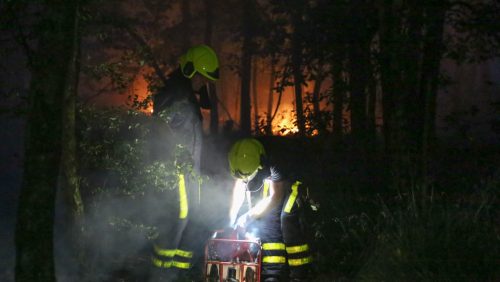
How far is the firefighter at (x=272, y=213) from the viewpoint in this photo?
6359 millimetres

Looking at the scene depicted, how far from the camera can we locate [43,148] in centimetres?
478

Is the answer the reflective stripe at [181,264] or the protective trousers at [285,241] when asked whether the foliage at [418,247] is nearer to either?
the protective trousers at [285,241]

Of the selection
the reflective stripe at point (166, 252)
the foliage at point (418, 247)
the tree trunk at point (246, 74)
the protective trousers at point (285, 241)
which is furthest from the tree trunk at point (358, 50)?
the tree trunk at point (246, 74)

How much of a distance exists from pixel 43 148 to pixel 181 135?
242 cm

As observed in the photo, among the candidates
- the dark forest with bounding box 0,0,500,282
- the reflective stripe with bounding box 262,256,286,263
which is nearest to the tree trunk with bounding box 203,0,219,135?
the dark forest with bounding box 0,0,500,282

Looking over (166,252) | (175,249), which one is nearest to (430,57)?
(175,249)

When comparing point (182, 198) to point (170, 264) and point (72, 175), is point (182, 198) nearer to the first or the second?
point (170, 264)

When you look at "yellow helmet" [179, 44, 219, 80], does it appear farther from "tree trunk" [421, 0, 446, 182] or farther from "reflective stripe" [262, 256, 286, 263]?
"tree trunk" [421, 0, 446, 182]

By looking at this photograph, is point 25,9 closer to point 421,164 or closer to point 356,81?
point 421,164

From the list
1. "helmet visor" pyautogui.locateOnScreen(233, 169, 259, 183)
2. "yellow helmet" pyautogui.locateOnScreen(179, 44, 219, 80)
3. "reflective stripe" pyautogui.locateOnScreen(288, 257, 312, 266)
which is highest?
"yellow helmet" pyautogui.locateOnScreen(179, 44, 219, 80)

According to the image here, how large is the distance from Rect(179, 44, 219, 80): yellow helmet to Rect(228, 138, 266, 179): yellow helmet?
3.46 ft

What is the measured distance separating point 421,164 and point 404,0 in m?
2.19

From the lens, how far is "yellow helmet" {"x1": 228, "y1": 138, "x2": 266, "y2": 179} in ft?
20.7

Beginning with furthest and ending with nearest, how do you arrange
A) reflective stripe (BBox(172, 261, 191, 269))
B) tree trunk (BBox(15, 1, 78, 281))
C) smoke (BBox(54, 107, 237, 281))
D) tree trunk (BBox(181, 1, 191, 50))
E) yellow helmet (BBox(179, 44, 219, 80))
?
1. tree trunk (BBox(181, 1, 191, 50))
2. smoke (BBox(54, 107, 237, 281))
3. yellow helmet (BBox(179, 44, 219, 80))
4. reflective stripe (BBox(172, 261, 191, 269))
5. tree trunk (BBox(15, 1, 78, 281))
